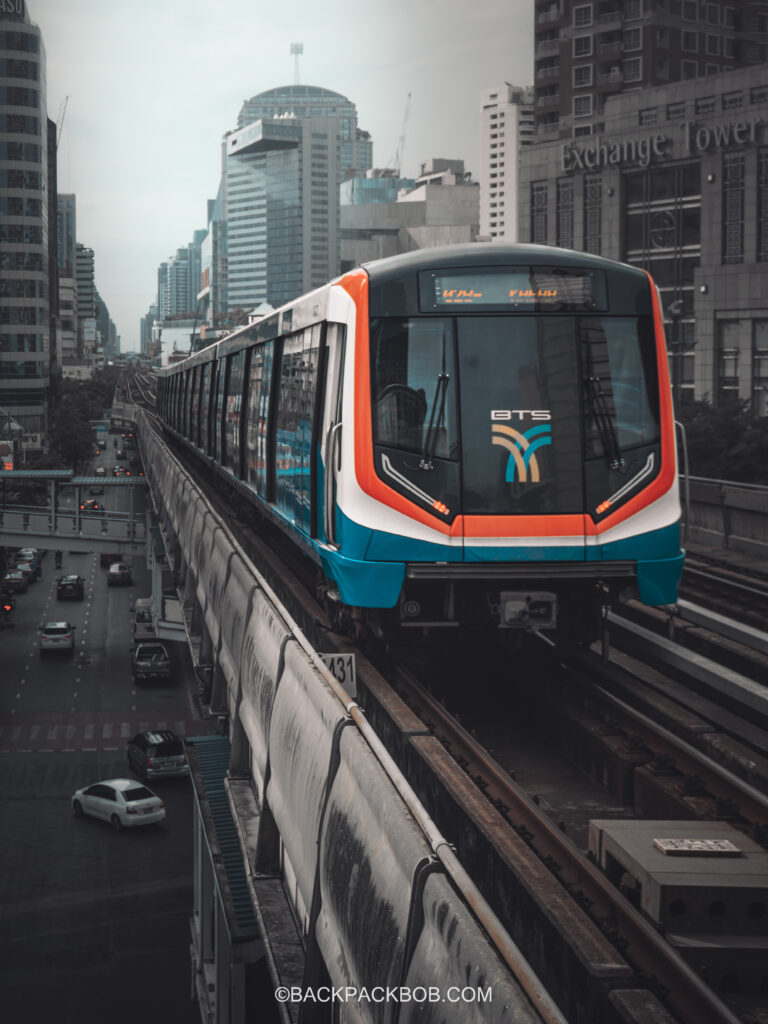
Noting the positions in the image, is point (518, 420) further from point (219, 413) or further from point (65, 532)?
point (65, 532)

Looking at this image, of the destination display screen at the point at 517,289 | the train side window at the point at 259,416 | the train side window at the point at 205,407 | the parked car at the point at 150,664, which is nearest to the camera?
the destination display screen at the point at 517,289

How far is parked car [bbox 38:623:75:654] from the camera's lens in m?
52.7

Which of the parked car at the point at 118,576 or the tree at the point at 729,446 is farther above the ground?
the tree at the point at 729,446

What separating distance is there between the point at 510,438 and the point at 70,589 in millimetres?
60704

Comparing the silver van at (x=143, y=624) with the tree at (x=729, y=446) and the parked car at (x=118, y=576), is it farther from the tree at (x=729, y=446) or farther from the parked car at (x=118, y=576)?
the tree at (x=729, y=446)

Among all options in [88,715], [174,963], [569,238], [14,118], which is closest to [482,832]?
[174,963]

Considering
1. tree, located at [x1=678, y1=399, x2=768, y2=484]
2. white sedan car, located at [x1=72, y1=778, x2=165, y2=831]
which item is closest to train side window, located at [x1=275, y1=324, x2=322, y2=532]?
white sedan car, located at [x1=72, y1=778, x2=165, y2=831]

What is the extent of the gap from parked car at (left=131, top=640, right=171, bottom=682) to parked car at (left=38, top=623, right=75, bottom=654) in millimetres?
5006

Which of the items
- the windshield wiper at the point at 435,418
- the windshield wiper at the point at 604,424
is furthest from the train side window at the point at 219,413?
the windshield wiper at the point at 604,424

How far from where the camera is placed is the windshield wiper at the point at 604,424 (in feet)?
31.6

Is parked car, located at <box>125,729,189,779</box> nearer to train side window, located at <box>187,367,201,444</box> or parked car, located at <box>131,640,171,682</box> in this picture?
train side window, located at <box>187,367,201,444</box>

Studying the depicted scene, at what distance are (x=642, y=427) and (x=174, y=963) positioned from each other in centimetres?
1920

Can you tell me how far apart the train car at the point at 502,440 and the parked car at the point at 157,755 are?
27.5 metres

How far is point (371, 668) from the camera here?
412 inches
